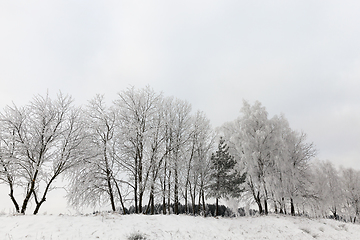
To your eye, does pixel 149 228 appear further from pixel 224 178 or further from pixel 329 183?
pixel 329 183

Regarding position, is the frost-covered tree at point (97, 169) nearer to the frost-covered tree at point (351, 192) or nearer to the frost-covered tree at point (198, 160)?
the frost-covered tree at point (198, 160)

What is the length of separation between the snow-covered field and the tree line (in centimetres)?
391

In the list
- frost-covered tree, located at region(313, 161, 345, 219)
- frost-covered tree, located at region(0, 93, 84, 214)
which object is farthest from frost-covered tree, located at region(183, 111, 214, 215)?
frost-covered tree, located at region(313, 161, 345, 219)

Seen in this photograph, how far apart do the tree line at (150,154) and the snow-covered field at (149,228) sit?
391 centimetres

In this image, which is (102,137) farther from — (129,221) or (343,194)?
(343,194)

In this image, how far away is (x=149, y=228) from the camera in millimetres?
9641

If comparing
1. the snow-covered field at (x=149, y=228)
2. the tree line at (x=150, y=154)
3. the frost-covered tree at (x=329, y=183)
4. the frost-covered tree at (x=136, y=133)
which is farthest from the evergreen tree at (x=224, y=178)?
the frost-covered tree at (x=329, y=183)

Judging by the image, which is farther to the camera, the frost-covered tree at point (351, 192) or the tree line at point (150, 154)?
the frost-covered tree at point (351, 192)

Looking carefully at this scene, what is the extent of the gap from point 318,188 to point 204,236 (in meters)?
21.7

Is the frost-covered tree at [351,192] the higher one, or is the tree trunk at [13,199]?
the tree trunk at [13,199]

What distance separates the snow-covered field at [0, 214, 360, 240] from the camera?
773cm

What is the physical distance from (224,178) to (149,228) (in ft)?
34.5

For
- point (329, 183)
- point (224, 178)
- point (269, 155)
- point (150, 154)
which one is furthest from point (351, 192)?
point (150, 154)

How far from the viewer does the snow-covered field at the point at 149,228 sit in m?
7.73
